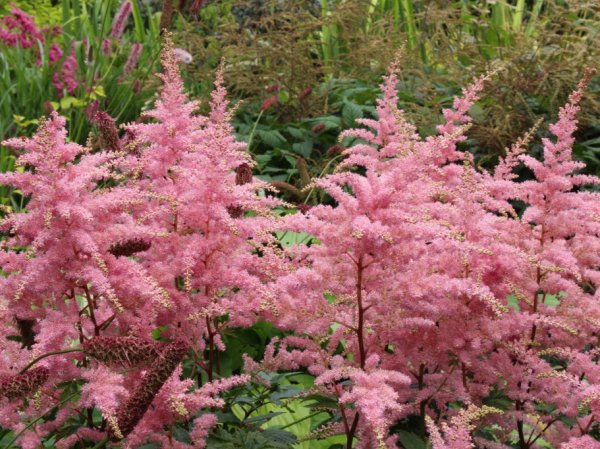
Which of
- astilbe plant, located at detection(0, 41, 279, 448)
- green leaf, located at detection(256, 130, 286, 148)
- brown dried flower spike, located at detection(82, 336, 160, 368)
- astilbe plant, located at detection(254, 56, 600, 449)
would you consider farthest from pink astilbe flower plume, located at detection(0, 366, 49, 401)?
green leaf, located at detection(256, 130, 286, 148)

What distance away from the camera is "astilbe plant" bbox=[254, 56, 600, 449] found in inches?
86.8

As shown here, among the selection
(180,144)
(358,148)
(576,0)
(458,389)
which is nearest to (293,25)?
(576,0)

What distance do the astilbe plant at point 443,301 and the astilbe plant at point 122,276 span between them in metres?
0.20

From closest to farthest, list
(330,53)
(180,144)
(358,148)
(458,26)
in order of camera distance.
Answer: (180,144) → (358,148) → (458,26) → (330,53)

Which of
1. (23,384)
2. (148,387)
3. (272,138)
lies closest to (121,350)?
(148,387)

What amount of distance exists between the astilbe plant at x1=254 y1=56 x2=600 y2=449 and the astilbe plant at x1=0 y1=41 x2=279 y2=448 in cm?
20

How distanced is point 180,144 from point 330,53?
19.7ft

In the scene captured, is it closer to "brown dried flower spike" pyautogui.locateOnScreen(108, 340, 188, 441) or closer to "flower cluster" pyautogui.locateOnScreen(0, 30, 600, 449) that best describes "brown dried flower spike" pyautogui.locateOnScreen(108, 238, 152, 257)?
"flower cluster" pyautogui.locateOnScreen(0, 30, 600, 449)

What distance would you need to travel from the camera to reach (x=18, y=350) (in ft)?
7.88

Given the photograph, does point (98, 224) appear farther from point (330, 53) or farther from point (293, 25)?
point (330, 53)

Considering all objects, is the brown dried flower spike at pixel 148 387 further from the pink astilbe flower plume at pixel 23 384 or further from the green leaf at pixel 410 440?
the green leaf at pixel 410 440

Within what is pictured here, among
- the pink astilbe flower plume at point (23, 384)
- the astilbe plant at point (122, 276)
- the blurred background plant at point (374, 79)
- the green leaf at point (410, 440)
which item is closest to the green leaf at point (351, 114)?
the blurred background plant at point (374, 79)

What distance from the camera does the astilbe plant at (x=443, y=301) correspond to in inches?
86.8

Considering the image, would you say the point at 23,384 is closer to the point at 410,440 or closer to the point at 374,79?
the point at 410,440
